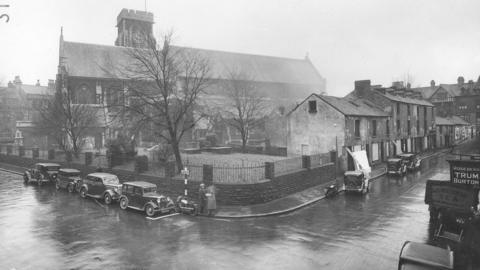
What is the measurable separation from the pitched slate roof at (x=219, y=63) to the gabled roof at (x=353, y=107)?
16971 mm

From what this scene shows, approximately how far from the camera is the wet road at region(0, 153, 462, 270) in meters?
11.4

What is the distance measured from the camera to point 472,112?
8069cm

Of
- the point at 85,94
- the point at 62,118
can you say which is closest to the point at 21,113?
the point at 85,94

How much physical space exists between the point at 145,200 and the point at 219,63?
48.5m

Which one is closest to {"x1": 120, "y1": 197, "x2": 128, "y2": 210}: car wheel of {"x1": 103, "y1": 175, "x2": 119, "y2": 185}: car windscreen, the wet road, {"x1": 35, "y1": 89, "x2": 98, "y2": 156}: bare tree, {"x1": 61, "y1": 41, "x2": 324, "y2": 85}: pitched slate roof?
the wet road

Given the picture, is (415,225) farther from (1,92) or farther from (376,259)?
(1,92)

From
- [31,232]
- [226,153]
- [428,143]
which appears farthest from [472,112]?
[31,232]

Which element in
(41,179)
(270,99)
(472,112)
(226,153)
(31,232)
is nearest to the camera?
(31,232)

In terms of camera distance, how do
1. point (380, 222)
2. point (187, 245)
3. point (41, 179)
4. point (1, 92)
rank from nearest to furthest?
point (187, 245), point (380, 222), point (41, 179), point (1, 92)

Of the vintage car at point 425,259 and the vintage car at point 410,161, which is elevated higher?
the vintage car at point 410,161

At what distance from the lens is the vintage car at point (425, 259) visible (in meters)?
7.90

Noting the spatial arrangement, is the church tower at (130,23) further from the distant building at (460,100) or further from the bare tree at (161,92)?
the distant building at (460,100)

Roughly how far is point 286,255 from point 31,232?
37.3 ft

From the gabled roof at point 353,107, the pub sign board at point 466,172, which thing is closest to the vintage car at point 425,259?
the pub sign board at point 466,172
